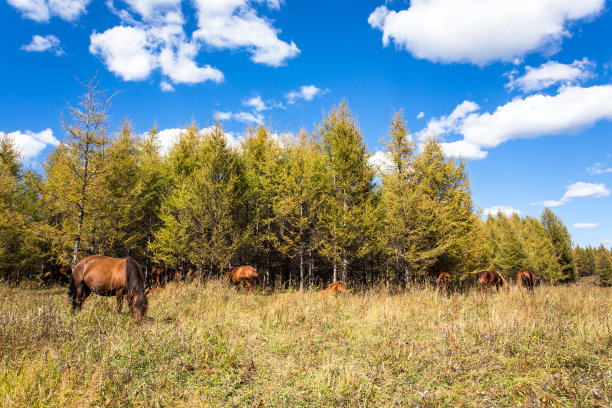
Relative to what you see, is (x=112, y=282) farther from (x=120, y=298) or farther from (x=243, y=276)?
(x=243, y=276)

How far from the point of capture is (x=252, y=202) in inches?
770

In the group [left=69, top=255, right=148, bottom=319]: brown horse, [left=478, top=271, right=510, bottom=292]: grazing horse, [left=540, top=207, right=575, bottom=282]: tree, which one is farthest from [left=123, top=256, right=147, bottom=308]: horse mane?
[left=540, top=207, right=575, bottom=282]: tree

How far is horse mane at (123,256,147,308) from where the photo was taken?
6.50 m

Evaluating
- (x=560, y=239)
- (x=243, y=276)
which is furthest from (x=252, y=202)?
(x=560, y=239)

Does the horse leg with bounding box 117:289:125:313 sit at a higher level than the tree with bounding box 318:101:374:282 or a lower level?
lower

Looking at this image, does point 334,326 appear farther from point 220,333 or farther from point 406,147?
point 406,147

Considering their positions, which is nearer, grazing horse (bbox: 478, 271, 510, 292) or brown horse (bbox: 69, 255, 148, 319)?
brown horse (bbox: 69, 255, 148, 319)

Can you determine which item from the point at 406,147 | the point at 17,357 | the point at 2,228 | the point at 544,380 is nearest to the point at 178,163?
the point at 2,228

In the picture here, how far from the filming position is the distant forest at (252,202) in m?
14.0

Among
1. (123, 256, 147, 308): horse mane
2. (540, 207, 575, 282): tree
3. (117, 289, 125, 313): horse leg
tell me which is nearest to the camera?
(123, 256, 147, 308): horse mane

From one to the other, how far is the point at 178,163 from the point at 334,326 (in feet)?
57.9

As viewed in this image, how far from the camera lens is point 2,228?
56.4ft

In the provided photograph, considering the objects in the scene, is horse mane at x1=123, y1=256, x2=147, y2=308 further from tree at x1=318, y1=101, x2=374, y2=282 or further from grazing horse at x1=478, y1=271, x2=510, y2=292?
grazing horse at x1=478, y1=271, x2=510, y2=292

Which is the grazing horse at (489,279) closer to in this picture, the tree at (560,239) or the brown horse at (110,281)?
the brown horse at (110,281)
